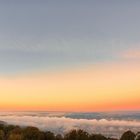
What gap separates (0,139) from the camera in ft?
331

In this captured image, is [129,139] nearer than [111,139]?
Yes

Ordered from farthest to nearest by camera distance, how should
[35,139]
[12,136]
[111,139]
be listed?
[111,139]
[35,139]
[12,136]

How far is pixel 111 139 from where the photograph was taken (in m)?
123

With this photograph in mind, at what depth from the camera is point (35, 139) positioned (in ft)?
355

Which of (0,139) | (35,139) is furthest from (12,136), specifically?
(35,139)

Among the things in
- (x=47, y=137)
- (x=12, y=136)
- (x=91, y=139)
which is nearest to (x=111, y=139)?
(x=91, y=139)

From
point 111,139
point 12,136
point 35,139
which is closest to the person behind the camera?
point 12,136

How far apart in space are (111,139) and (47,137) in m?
16.8

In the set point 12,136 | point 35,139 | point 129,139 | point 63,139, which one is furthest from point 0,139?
point 129,139

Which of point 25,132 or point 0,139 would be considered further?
point 25,132

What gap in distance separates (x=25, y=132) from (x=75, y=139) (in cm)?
1075

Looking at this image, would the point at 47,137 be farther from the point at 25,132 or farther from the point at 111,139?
the point at 111,139

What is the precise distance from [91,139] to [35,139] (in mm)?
13484

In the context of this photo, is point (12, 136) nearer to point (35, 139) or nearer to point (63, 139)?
point (35, 139)
